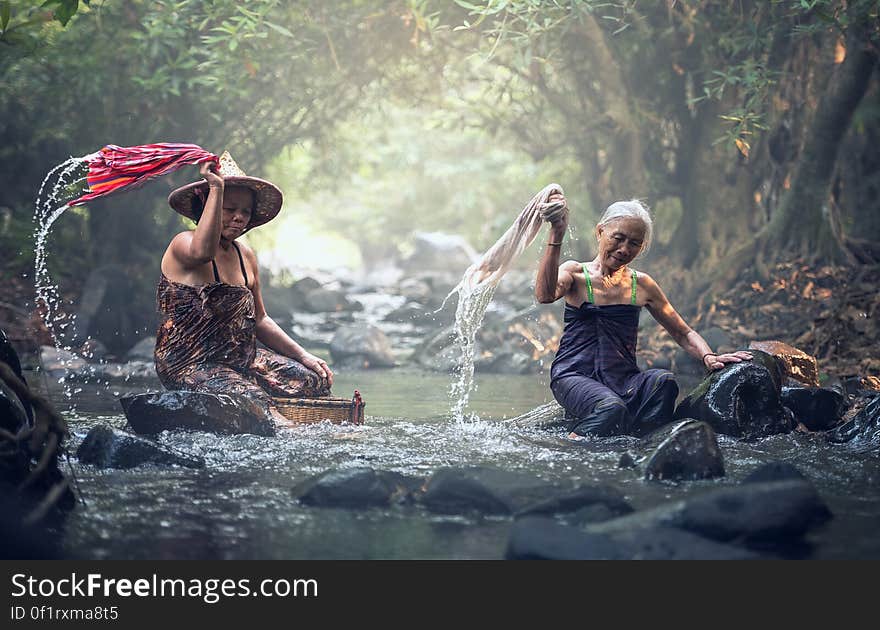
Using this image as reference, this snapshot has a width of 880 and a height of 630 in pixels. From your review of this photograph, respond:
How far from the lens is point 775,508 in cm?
370

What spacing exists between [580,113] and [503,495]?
37.0ft

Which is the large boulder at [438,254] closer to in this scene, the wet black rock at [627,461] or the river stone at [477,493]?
the wet black rock at [627,461]

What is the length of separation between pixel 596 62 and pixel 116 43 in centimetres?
617

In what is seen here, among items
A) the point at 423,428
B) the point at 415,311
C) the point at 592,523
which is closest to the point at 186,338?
the point at 423,428

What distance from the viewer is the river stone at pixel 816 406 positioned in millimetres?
6277

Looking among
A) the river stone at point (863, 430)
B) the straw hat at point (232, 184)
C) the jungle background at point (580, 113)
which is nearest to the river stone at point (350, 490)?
the straw hat at point (232, 184)

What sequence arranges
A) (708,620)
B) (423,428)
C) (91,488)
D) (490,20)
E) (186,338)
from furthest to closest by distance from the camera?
1. (490,20)
2. (423,428)
3. (186,338)
4. (91,488)
5. (708,620)

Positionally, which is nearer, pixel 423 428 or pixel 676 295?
pixel 423 428

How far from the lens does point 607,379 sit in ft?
19.6

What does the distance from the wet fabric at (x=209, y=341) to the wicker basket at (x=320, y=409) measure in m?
0.13

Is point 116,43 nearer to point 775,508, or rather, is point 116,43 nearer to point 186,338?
point 186,338

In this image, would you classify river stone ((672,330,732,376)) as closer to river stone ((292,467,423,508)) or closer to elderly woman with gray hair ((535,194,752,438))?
elderly woman with gray hair ((535,194,752,438))

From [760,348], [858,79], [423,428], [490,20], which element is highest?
[490,20]

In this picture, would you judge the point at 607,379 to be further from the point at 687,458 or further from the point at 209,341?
the point at 209,341
